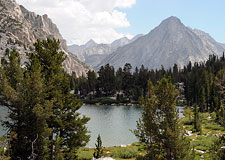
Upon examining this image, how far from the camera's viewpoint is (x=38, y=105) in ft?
59.6

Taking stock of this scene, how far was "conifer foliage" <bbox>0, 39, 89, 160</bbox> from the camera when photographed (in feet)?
61.4

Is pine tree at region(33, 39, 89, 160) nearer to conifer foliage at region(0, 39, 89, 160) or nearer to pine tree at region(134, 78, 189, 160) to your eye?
conifer foliage at region(0, 39, 89, 160)

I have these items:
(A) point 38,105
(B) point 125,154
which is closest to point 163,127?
(A) point 38,105

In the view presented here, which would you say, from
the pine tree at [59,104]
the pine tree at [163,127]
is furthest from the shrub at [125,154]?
the pine tree at [163,127]

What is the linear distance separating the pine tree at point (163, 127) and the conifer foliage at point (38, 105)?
8.45 meters

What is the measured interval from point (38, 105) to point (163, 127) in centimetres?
1058

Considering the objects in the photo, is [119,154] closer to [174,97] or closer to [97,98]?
[174,97]

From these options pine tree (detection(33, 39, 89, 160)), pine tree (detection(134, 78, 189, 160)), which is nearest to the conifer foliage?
pine tree (detection(33, 39, 89, 160))

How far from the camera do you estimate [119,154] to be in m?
30.9

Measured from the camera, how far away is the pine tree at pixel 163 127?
16719 millimetres

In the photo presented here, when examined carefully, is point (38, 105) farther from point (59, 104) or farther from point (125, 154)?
point (125, 154)

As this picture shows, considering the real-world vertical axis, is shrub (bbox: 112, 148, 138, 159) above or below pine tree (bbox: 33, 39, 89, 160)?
below

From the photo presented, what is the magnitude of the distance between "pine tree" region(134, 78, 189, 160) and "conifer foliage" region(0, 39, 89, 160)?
8449 mm

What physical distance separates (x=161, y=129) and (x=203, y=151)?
16.4 metres
